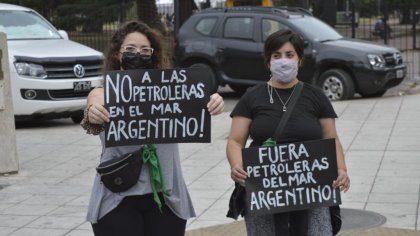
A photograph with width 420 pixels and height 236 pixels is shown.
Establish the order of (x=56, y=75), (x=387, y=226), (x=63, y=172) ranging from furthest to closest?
(x=56, y=75) → (x=63, y=172) → (x=387, y=226)

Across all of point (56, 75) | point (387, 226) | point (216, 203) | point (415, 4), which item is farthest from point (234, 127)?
point (415, 4)

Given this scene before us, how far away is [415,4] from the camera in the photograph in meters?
29.9

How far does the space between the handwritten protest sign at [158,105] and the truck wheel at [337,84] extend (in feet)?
37.5

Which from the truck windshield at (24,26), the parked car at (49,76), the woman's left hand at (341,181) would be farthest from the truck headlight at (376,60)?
the woman's left hand at (341,181)

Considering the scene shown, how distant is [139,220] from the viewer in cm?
431

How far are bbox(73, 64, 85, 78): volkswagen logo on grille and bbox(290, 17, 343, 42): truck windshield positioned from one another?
4.85 meters

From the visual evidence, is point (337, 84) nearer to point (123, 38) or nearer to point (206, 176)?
point (206, 176)

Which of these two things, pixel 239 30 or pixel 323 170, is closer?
pixel 323 170

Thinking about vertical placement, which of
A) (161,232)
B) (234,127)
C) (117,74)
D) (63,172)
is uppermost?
(117,74)

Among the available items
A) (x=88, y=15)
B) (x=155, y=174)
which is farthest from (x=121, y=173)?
(x=88, y=15)

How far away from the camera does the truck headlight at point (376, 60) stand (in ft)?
51.5

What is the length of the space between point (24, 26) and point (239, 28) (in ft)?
14.9

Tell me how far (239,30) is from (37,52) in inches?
200

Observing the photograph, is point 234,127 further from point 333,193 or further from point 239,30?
point 239,30
